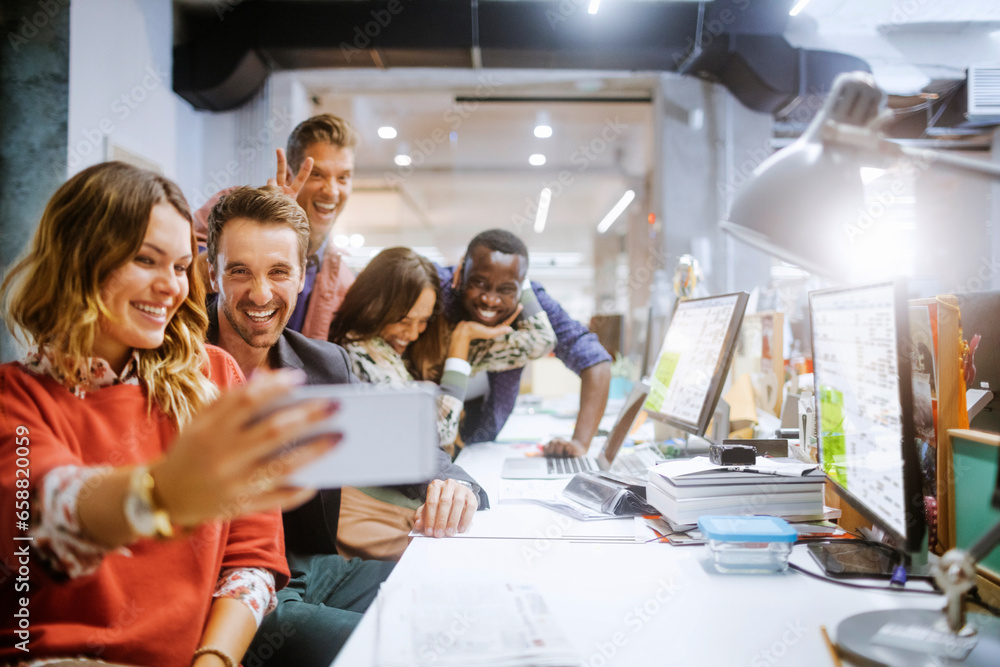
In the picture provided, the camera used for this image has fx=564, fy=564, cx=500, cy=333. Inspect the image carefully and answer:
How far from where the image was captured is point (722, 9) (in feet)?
12.7

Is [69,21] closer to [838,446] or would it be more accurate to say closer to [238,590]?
[238,590]

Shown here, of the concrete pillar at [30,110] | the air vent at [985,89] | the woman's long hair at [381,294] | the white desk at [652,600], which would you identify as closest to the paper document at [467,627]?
the white desk at [652,600]

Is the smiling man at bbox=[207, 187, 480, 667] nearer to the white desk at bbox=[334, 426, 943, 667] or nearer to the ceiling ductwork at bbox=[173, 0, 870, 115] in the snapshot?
the white desk at bbox=[334, 426, 943, 667]

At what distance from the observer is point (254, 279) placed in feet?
3.86

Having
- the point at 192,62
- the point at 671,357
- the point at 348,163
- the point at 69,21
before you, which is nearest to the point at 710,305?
the point at 671,357

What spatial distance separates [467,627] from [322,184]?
1.67 meters

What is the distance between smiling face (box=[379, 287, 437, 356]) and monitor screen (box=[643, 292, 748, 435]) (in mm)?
748

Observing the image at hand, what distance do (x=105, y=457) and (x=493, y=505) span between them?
31.5 inches

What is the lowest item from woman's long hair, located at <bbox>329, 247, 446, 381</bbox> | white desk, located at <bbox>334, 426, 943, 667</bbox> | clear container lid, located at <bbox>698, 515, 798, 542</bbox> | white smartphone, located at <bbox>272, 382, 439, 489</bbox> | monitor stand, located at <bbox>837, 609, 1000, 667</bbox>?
white desk, located at <bbox>334, 426, 943, 667</bbox>

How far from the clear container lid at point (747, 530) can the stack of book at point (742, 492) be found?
0.12 meters

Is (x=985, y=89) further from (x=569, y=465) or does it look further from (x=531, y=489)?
(x=531, y=489)

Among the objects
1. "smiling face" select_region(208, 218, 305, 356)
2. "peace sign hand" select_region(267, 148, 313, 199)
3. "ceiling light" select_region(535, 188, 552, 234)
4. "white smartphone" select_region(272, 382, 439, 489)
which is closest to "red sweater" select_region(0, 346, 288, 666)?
"white smartphone" select_region(272, 382, 439, 489)

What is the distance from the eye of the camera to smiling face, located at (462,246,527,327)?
6.35 feet

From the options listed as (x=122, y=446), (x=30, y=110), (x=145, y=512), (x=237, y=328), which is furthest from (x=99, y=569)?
(x=30, y=110)
